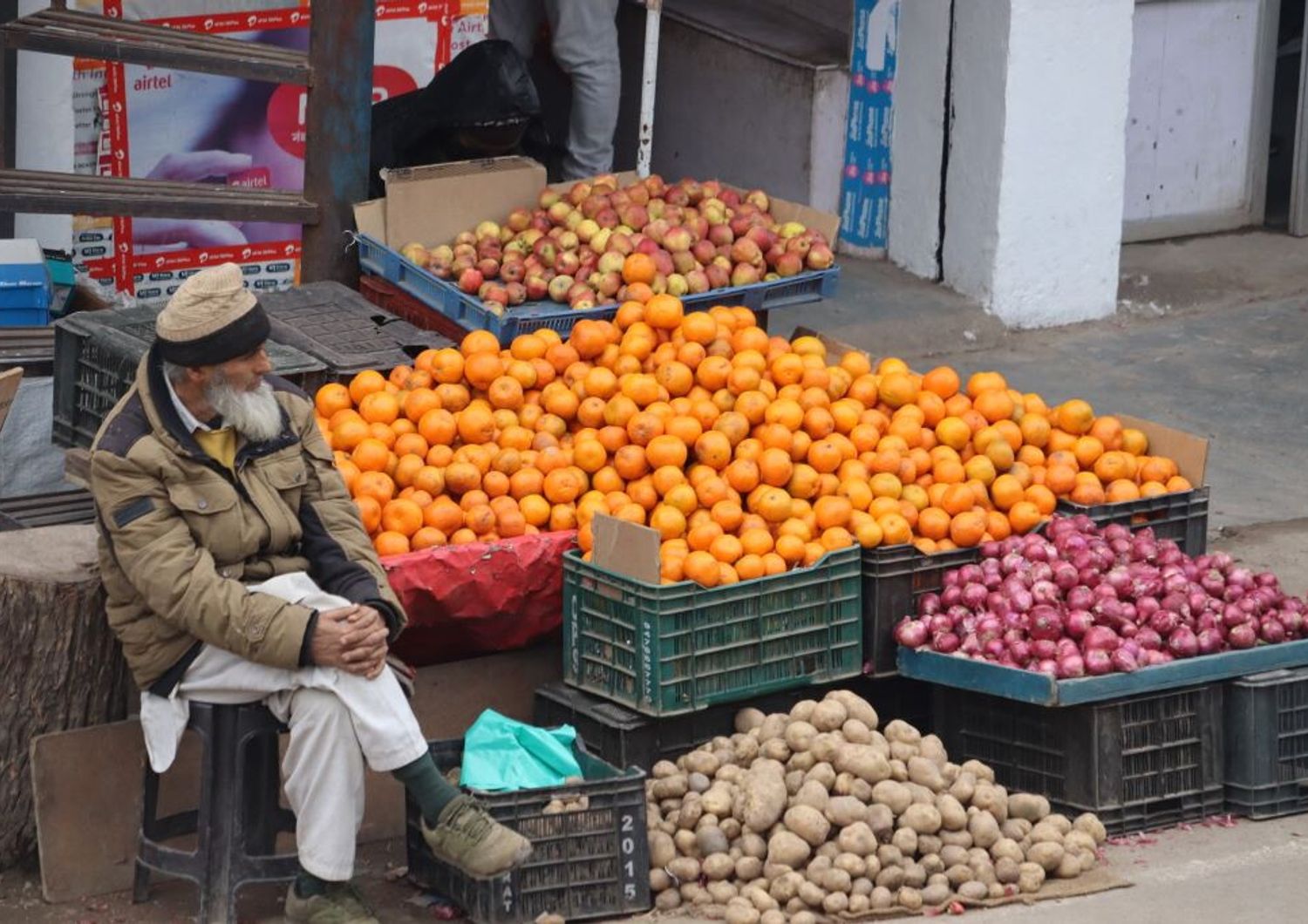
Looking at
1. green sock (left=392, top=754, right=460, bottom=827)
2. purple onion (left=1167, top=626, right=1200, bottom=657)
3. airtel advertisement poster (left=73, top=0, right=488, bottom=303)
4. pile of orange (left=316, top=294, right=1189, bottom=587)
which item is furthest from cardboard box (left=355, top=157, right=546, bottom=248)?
purple onion (left=1167, top=626, right=1200, bottom=657)

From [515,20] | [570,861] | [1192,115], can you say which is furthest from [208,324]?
[1192,115]

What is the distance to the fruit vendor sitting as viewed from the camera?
497cm

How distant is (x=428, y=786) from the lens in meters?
5.07

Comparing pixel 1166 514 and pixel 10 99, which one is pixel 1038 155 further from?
pixel 10 99

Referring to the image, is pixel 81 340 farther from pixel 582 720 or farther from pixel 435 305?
pixel 582 720

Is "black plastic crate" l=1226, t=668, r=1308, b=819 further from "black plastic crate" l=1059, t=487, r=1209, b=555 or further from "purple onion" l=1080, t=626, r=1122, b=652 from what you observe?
"black plastic crate" l=1059, t=487, r=1209, b=555

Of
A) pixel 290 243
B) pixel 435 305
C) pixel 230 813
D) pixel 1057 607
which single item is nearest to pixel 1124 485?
pixel 1057 607

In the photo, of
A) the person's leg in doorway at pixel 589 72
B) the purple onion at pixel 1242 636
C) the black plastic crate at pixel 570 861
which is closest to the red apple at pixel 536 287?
the black plastic crate at pixel 570 861

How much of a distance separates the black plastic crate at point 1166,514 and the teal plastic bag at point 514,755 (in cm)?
184

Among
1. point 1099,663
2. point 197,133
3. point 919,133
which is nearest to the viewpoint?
point 1099,663

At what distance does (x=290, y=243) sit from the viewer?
963 cm

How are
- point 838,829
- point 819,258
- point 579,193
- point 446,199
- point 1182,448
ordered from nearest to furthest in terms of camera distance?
point 838,829 < point 1182,448 < point 819,258 < point 446,199 < point 579,193

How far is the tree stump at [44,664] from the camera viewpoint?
17.6ft

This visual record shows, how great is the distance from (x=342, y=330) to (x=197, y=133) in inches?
110
